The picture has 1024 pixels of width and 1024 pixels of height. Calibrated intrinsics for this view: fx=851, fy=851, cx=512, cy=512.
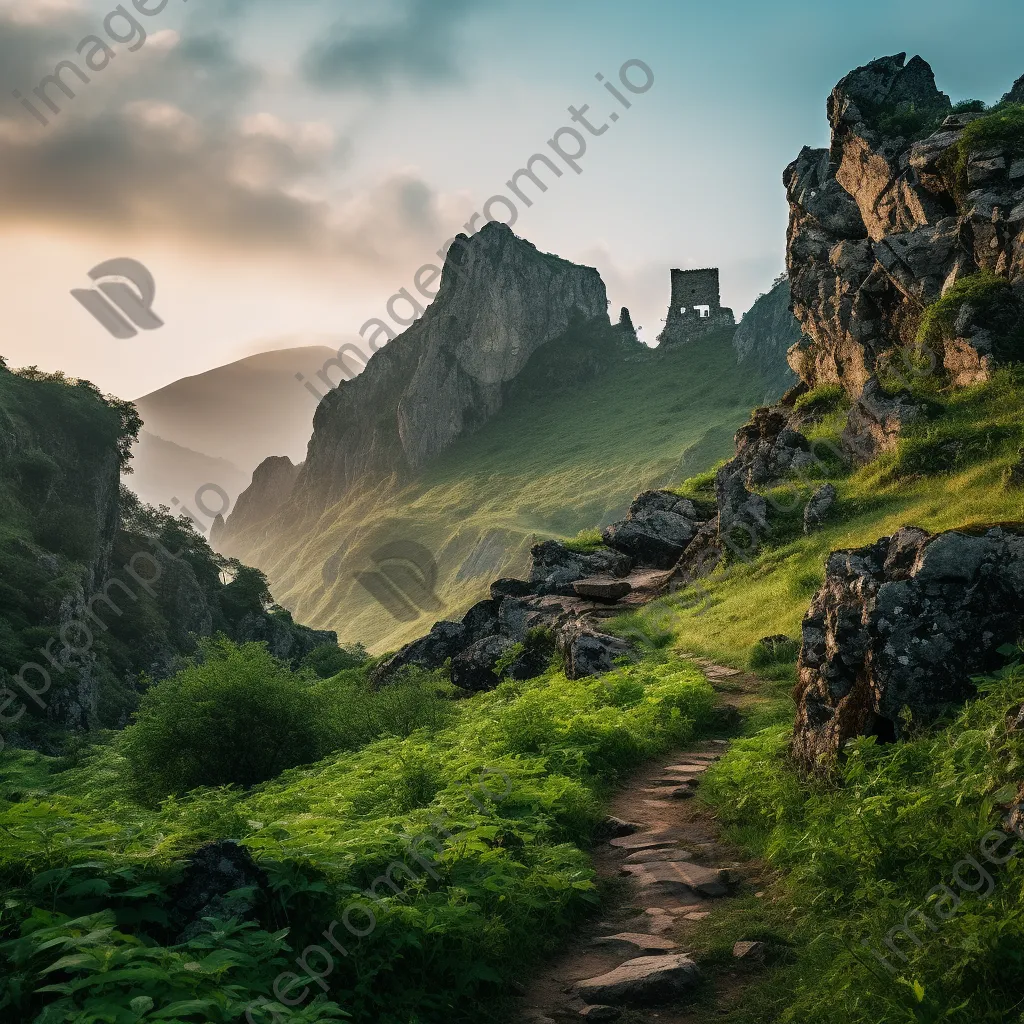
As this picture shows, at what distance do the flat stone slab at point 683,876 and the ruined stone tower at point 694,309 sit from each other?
452 ft

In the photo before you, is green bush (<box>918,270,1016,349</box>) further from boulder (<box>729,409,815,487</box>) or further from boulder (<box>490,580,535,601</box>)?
boulder (<box>490,580,535,601</box>)

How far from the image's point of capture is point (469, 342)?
513 feet

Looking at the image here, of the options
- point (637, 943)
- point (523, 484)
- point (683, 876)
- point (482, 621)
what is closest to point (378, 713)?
point (482, 621)

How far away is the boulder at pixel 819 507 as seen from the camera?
2258cm

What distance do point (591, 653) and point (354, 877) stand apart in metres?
12.0

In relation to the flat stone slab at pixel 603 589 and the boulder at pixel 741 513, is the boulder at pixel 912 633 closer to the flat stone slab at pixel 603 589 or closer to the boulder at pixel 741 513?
the boulder at pixel 741 513

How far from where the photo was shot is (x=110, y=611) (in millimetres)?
61406

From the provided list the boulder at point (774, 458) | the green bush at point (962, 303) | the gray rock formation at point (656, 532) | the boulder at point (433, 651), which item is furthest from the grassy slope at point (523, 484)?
the green bush at point (962, 303)

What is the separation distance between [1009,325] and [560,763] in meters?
18.8

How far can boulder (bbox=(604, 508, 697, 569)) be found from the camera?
29609mm

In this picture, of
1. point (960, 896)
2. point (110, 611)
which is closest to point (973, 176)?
point (960, 896)

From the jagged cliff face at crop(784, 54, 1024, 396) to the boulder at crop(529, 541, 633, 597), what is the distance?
10.6 metres

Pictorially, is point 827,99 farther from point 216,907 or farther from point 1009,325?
point 216,907

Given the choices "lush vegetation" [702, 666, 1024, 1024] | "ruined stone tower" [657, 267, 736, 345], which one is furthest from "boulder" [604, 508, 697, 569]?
"ruined stone tower" [657, 267, 736, 345]
